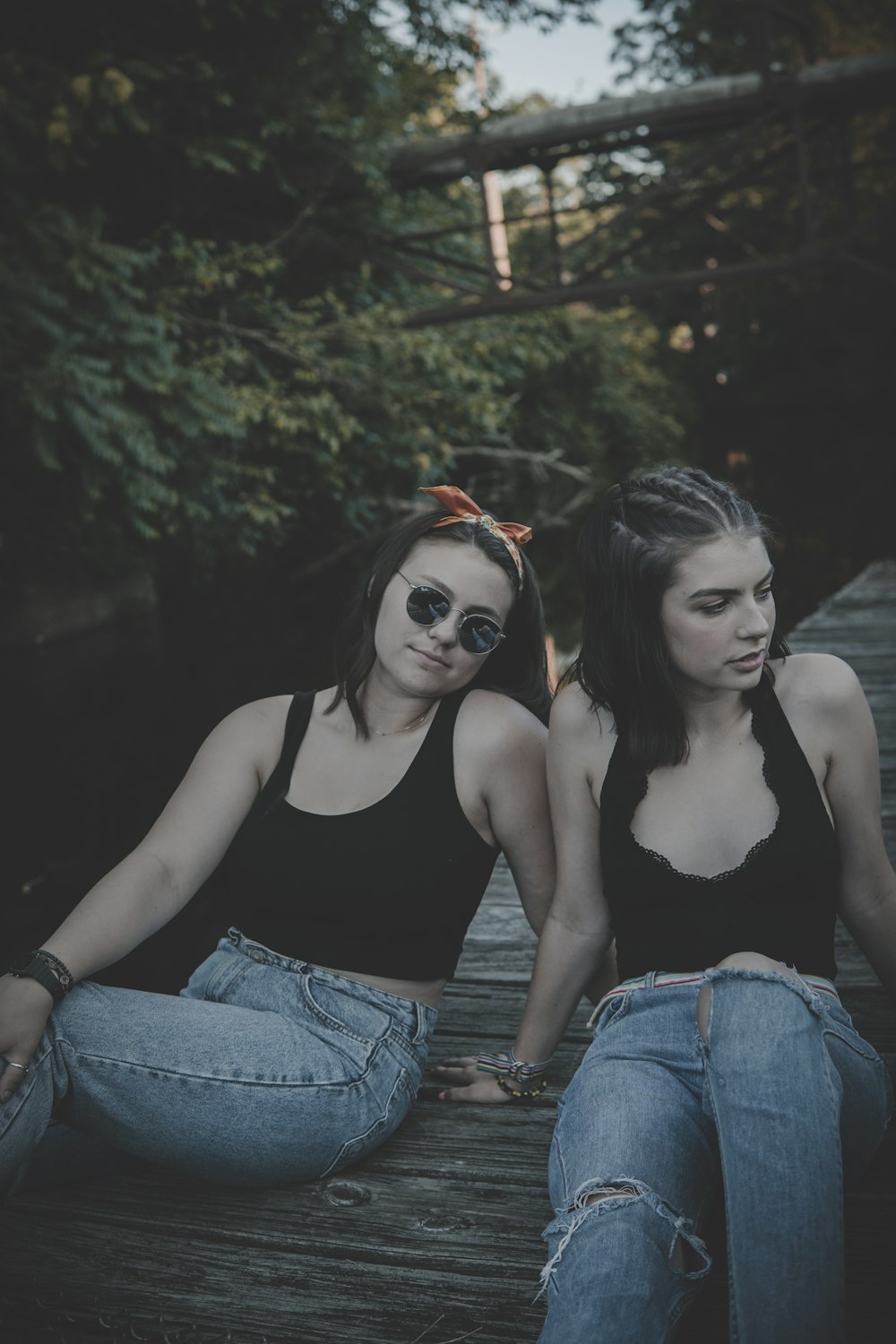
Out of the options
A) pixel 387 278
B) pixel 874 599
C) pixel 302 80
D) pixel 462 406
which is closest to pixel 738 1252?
pixel 874 599

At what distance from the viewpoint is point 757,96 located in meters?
12.1

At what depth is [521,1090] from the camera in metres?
2.50

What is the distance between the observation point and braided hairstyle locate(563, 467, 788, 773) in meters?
2.07

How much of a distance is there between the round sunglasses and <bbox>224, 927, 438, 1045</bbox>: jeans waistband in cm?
73

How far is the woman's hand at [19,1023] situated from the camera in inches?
74.5

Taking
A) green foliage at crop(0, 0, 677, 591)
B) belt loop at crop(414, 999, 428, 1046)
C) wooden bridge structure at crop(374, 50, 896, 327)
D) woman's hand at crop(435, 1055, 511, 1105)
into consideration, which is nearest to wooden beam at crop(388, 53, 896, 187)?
wooden bridge structure at crop(374, 50, 896, 327)

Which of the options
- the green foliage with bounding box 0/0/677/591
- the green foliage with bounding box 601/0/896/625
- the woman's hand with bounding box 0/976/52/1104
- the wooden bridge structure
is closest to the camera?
the woman's hand with bounding box 0/976/52/1104

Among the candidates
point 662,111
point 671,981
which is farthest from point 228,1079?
point 662,111

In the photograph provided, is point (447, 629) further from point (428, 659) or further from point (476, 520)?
point (476, 520)

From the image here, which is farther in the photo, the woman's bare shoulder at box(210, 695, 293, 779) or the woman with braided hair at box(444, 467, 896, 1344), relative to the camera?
the woman's bare shoulder at box(210, 695, 293, 779)

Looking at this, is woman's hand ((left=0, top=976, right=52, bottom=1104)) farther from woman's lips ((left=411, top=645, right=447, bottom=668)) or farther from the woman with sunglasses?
woman's lips ((left=411, top=645, right=447, bottom=668))

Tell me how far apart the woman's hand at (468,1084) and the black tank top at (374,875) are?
0.35 metres

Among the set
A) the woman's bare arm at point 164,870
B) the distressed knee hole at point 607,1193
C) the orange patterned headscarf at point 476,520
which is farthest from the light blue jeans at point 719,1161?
the orange patterned headscarf at point 476,520

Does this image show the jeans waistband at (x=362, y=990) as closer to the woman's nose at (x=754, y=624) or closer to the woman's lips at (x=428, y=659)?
the woman's lips at (x=428, y=659)
